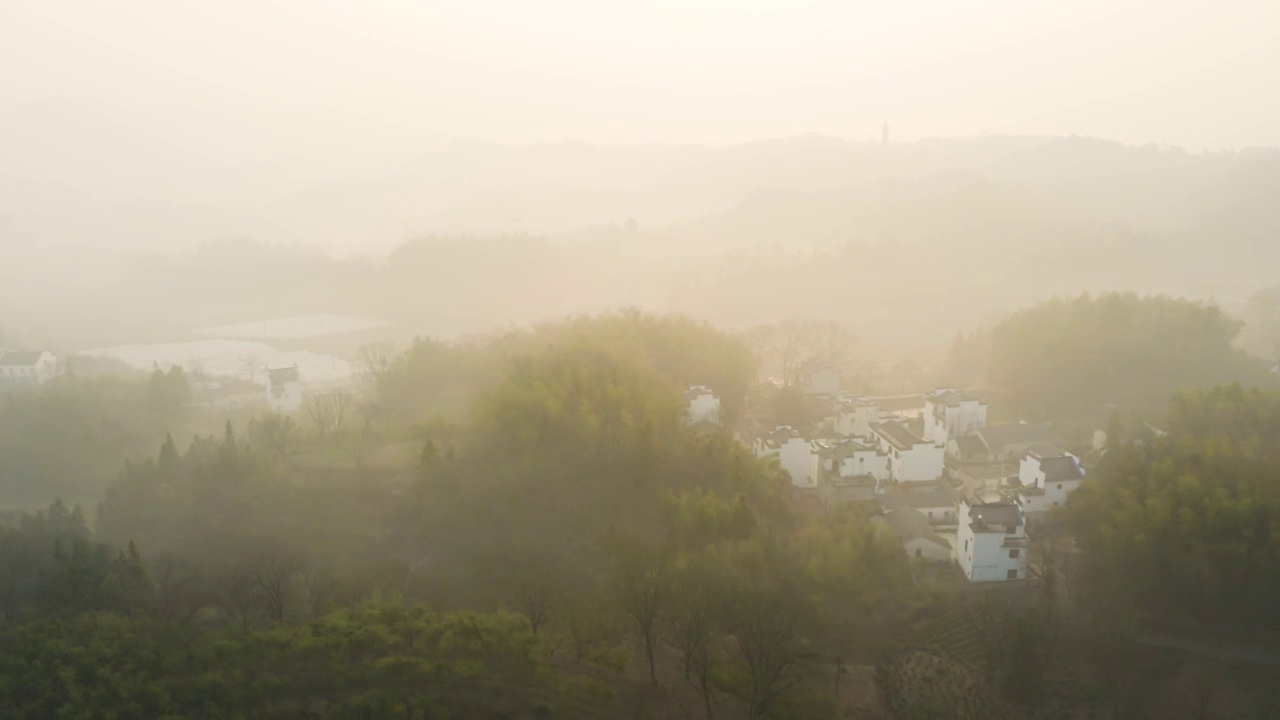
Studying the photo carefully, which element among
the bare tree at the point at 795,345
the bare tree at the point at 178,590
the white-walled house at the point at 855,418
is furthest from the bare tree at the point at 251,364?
the white-walled house at the point at 855,418

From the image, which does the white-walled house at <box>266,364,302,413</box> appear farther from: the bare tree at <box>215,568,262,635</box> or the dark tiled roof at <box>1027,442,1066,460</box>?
the dark tiled roof at <box>1027,442,1066,460</box>

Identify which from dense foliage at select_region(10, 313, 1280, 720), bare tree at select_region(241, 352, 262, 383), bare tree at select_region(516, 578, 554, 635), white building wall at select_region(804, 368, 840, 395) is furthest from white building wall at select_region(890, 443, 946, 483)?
bare tree at select_region(241, 352, 262, 383)

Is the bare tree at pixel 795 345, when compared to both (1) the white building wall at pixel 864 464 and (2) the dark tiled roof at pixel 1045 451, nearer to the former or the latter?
(2) the dark tiled roof at pixel 1045 451

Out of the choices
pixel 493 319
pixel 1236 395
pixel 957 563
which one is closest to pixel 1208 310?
pixel 1236 395

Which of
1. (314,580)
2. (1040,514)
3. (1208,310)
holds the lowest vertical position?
(1040,514)

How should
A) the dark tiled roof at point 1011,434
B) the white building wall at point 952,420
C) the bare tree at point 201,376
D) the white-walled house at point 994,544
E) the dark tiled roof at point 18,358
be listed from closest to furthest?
the white-walled house at point 994,544
the dark tiled roof at point 1011,434
the white building wall at point 952,420
the bare tree at point 201,376
the dark tiled roof at point 18,358

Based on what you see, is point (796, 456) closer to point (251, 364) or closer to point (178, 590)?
point (178, 590)

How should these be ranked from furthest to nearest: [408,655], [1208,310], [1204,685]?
[1208,310], [1204,685], [408,655]

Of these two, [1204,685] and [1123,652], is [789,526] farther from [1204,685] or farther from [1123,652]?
[1204,685]
